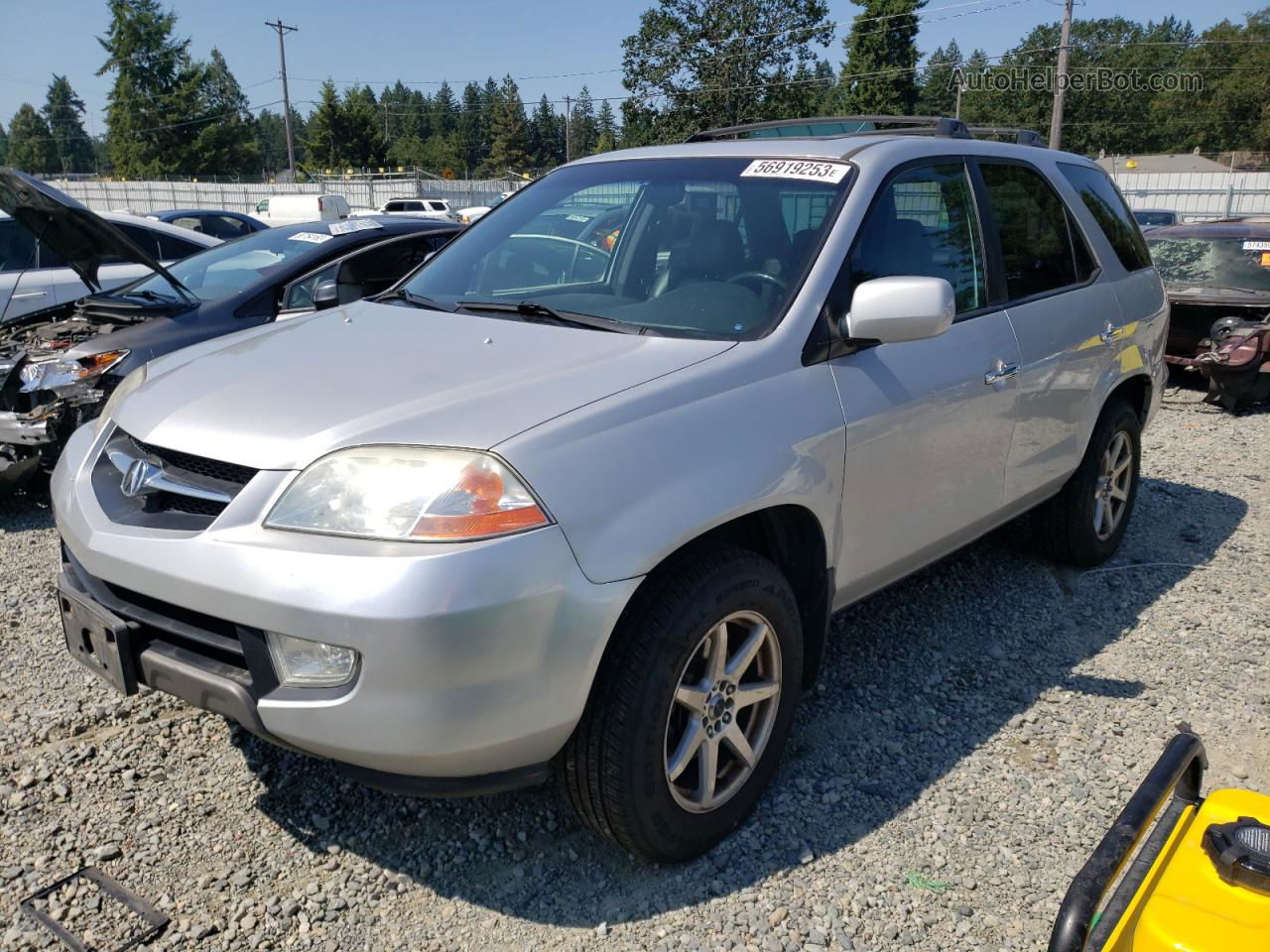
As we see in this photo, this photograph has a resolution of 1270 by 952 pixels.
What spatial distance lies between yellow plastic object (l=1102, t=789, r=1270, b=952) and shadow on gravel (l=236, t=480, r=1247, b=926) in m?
1.16

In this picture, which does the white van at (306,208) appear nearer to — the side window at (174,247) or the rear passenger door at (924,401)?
the side window at (174,247)

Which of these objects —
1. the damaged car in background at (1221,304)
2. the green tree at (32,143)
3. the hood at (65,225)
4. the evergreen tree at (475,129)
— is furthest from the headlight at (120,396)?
the green tree at (32,143)

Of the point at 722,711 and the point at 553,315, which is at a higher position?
the point at 553,315

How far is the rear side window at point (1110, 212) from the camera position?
441 cm

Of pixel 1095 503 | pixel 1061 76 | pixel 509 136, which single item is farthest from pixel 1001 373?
pixel 509 136

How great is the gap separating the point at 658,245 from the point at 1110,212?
254cm

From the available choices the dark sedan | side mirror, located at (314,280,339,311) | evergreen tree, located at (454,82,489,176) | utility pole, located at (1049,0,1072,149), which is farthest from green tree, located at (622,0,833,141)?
evergreen tree, located at (454,82,489,176)

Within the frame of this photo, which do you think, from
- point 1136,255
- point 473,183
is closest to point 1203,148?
point 473,183

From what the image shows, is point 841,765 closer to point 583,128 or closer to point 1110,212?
point 1110,212

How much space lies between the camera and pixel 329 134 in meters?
67.9

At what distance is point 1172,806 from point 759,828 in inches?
49.0

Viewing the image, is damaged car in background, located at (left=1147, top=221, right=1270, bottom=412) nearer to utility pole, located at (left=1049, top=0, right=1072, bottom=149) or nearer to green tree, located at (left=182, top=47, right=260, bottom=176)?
utility pole, located at (left=1049, top=0, right=1072, bottom=149)

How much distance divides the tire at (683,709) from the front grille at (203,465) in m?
0.94

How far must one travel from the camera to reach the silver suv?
2100mm
